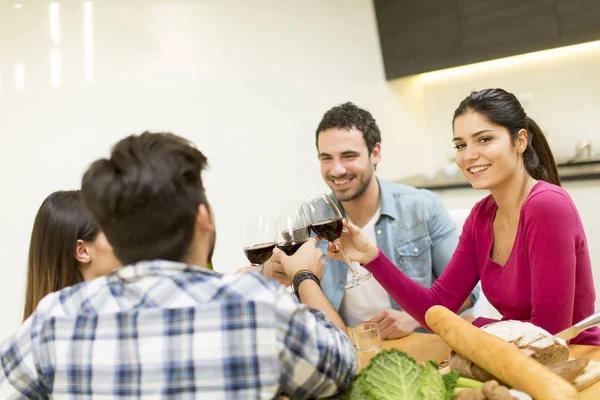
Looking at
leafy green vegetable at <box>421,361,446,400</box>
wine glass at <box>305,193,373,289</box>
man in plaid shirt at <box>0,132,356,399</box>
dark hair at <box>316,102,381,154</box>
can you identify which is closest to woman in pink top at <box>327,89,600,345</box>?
wine glass at <box>305,193,373,289</box>

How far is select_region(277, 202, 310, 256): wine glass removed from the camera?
5.41 ft

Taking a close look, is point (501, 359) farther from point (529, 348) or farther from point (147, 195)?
point (147, 195)

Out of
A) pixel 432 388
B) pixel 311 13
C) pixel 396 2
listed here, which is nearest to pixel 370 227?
pixel 432 388

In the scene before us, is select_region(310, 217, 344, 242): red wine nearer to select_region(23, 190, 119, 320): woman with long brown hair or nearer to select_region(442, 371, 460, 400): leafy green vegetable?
select_region(23, 190, 119, 320): woman with long brown hair

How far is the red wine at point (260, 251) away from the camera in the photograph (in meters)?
1.62

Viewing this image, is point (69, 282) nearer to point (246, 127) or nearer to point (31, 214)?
point (31, 214)

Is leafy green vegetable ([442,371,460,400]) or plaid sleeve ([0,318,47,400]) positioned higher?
plaid sleeve ([0,318,47,400])

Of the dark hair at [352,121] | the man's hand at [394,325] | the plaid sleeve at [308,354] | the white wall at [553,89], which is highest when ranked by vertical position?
the white wall at [553,89]

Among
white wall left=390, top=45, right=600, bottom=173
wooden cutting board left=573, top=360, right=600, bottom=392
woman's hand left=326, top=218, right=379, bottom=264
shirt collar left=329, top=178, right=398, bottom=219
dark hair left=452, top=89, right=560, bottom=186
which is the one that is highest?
white wall left=390, top=45, right=600, bottom=173

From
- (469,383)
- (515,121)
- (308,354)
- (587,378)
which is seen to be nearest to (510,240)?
(515,121)

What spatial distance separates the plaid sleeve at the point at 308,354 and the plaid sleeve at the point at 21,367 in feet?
1.35

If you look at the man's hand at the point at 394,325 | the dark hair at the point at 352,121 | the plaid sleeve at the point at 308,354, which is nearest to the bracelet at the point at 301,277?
the man's hand at the point at 394,325

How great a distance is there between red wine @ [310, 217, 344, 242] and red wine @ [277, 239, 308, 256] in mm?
82

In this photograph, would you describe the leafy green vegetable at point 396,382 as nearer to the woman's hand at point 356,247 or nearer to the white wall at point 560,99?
the woman's hand at point 356,247
